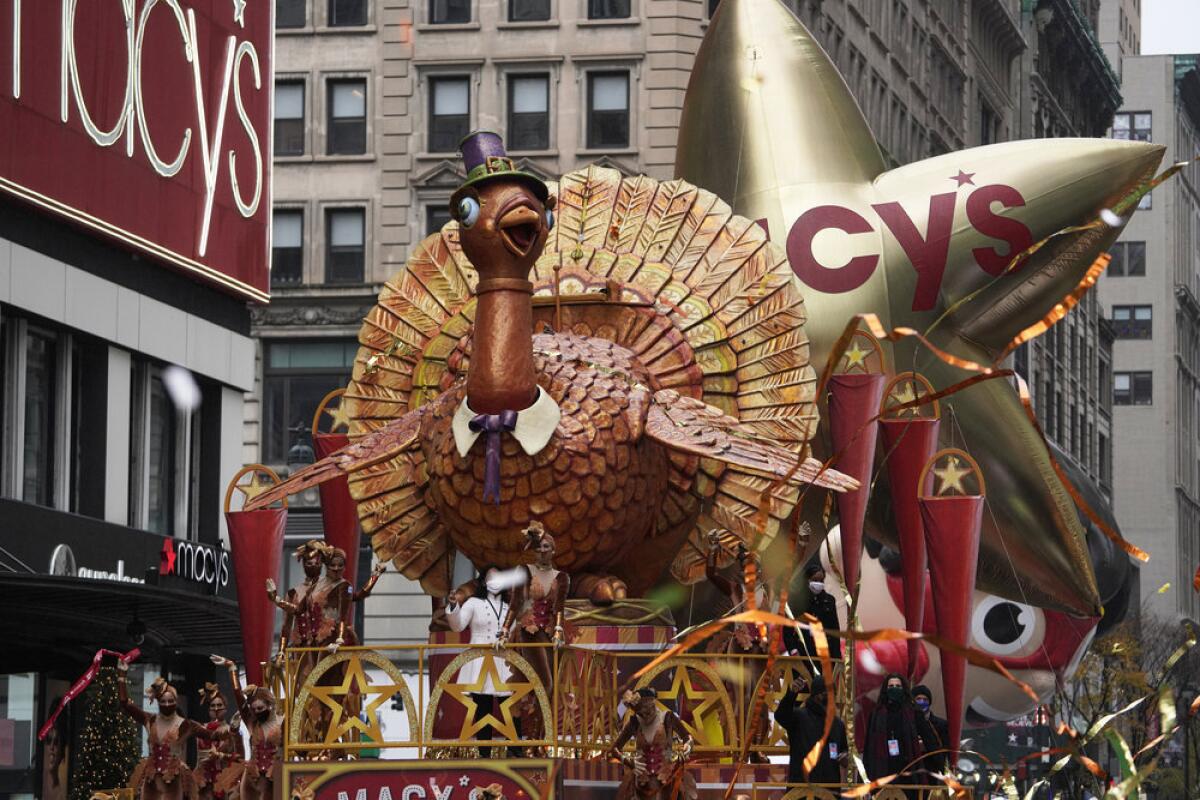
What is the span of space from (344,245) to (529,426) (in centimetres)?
4056

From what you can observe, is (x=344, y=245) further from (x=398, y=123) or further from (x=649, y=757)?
(x=649, y=757)

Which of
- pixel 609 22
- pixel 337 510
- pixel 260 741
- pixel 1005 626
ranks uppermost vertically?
pixel 609 22

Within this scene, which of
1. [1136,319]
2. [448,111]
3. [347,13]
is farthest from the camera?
[1136,319]

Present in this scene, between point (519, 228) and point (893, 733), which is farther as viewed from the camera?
point (893, 733)

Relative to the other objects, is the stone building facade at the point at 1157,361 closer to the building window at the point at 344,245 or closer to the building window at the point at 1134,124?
the building window at the point at 1134,124

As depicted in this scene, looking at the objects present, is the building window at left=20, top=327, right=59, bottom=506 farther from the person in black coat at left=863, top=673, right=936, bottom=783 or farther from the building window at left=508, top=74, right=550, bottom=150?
the building window at left=508, top=74, right=550, bottom=150

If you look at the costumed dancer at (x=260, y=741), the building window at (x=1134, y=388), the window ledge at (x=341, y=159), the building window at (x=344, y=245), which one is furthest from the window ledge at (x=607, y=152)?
the building window at (x=1134, y=388)

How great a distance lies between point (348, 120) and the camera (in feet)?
176

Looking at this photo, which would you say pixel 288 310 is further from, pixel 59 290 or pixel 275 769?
pixel 275 769

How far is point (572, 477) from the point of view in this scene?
13562 millimetres

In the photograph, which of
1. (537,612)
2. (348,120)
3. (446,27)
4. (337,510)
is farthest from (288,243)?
(537,612)

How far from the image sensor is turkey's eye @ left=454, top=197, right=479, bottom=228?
522 inches

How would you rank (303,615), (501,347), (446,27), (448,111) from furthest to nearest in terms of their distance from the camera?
(448,111) < (446,27) < (303,615) < (501,347)

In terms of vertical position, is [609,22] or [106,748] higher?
[609,22]
